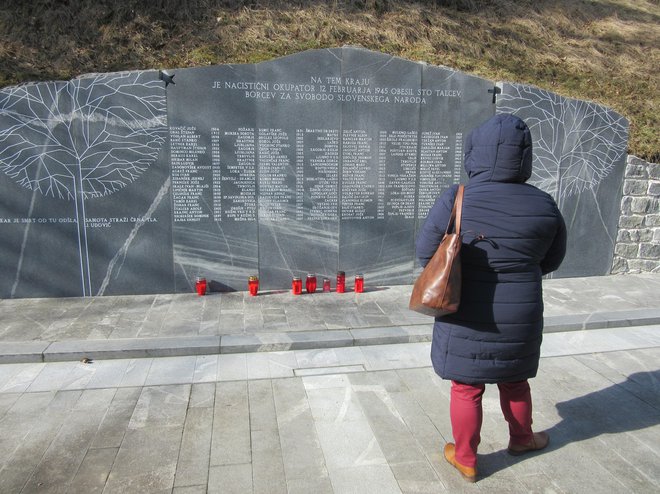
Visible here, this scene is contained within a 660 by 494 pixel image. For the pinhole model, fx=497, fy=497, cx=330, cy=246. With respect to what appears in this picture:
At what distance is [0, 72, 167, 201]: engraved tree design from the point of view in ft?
19.7

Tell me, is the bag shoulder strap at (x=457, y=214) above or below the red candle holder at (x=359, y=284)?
above

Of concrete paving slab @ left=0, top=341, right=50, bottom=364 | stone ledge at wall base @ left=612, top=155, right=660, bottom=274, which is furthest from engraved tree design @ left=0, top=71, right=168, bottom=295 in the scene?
stone ledge at wall base @ left=612, top=155, right=660, bottom=274

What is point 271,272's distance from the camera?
673 centimetres

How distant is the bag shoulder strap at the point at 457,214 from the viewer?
2.76 metres

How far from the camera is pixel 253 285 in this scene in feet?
21.2

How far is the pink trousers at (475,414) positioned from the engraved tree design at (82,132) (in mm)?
4924

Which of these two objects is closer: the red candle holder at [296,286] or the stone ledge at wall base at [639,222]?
the red candle holder at [296,286]

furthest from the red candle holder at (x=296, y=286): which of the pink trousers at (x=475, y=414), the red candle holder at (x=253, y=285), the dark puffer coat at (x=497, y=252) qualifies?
the dark puffer coat at (x=497, y=252)

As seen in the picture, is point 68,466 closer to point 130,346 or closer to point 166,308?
point 130,346

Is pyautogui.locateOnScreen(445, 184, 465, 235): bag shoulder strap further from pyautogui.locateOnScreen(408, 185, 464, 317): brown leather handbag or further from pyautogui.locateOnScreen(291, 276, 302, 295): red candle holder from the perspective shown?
pyautogui.locateOnScreen(291, 276, 302, 295): red candle holder

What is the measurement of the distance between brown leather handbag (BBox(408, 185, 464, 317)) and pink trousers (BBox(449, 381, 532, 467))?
56cm

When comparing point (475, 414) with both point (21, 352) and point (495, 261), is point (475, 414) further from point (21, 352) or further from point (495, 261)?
point (21, 352)

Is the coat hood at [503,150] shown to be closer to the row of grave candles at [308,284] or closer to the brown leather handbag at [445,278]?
the brown leather handbag at [445,278]

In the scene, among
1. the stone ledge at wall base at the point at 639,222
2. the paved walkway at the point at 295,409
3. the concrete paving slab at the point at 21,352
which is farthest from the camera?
the stone ledge at wall base at the point at 639,222
